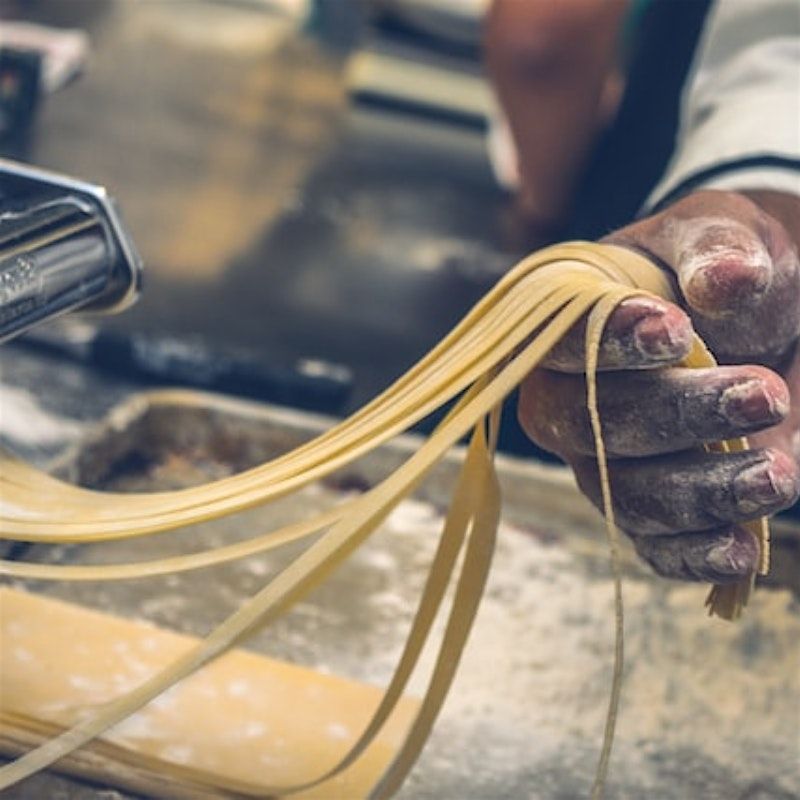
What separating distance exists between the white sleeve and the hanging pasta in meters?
0.33

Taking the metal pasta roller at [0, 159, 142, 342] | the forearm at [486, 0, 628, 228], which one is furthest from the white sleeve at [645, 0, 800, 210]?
the forearm at [486, 0, 628, 228]

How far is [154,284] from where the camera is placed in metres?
1.74

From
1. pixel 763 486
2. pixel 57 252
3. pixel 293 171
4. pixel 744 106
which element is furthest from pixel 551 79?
pixel 763 486

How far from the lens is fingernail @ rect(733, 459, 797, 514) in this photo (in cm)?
67

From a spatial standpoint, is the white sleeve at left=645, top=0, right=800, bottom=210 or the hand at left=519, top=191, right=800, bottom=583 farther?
the white sleeve at left=645, top=0, right=800, bottom=210

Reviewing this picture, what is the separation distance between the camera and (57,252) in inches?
31.6

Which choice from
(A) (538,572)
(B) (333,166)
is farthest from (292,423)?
(B) (333,166)

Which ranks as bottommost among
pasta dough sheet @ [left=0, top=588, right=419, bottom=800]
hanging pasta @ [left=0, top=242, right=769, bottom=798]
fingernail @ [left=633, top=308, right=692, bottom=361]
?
pasta dough sheet @ [left=0, top=588, right=419, bottom=800]

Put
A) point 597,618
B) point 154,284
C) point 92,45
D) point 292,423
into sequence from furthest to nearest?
1. point 92,45
2. point 154,284
3. point 292,423
4. point 597,618

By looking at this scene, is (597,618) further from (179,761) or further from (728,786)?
(179,761)

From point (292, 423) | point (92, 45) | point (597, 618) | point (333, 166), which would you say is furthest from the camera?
point (92, 45)

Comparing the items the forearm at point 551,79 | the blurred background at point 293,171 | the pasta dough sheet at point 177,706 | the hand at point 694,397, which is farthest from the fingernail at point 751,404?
the forearm at point 551,79

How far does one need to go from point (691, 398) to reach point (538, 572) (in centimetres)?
47

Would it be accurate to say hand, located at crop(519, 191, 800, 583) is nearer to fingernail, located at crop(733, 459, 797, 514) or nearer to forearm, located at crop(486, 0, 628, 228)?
fingernail, located at crop(733, 459, 797, 514)
